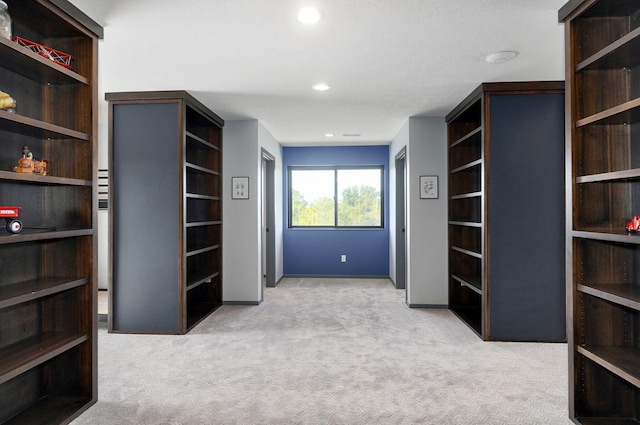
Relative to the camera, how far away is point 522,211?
343 cm

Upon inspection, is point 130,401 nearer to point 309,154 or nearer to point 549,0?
point 549,0

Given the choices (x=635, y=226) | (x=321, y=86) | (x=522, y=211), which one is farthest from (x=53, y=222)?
(x=522, y=211)

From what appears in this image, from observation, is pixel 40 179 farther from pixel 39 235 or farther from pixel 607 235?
pixel 607 235

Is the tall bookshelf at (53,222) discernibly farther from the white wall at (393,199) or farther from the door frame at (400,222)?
the door frame at (400,222)

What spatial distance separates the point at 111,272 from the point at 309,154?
12.9ft

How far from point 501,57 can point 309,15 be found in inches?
60.0

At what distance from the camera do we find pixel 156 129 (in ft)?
12.0

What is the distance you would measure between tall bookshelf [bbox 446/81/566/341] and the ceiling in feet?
0.81

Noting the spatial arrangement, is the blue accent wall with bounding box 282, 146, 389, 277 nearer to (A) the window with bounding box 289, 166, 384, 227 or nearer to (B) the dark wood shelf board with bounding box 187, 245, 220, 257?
(A) the window with bounding box 289, 166, 384, 227

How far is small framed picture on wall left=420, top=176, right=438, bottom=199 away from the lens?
15.4 feet

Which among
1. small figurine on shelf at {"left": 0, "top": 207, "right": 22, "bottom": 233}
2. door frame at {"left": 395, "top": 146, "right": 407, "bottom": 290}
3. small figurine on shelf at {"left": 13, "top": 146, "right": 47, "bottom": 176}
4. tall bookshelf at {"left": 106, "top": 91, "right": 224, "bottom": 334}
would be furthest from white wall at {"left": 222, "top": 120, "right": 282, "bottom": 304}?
small figurine on shelf at {"left": 0, "top": 207, "right": 22, "bottom": 233}

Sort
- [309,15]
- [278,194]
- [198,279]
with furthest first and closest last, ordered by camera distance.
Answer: [278,194] < [198,279] < [309,15]

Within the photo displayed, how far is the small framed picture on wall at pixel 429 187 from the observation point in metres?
4.68

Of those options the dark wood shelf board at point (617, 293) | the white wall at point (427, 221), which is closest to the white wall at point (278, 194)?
the white wall at point (427, 221)
